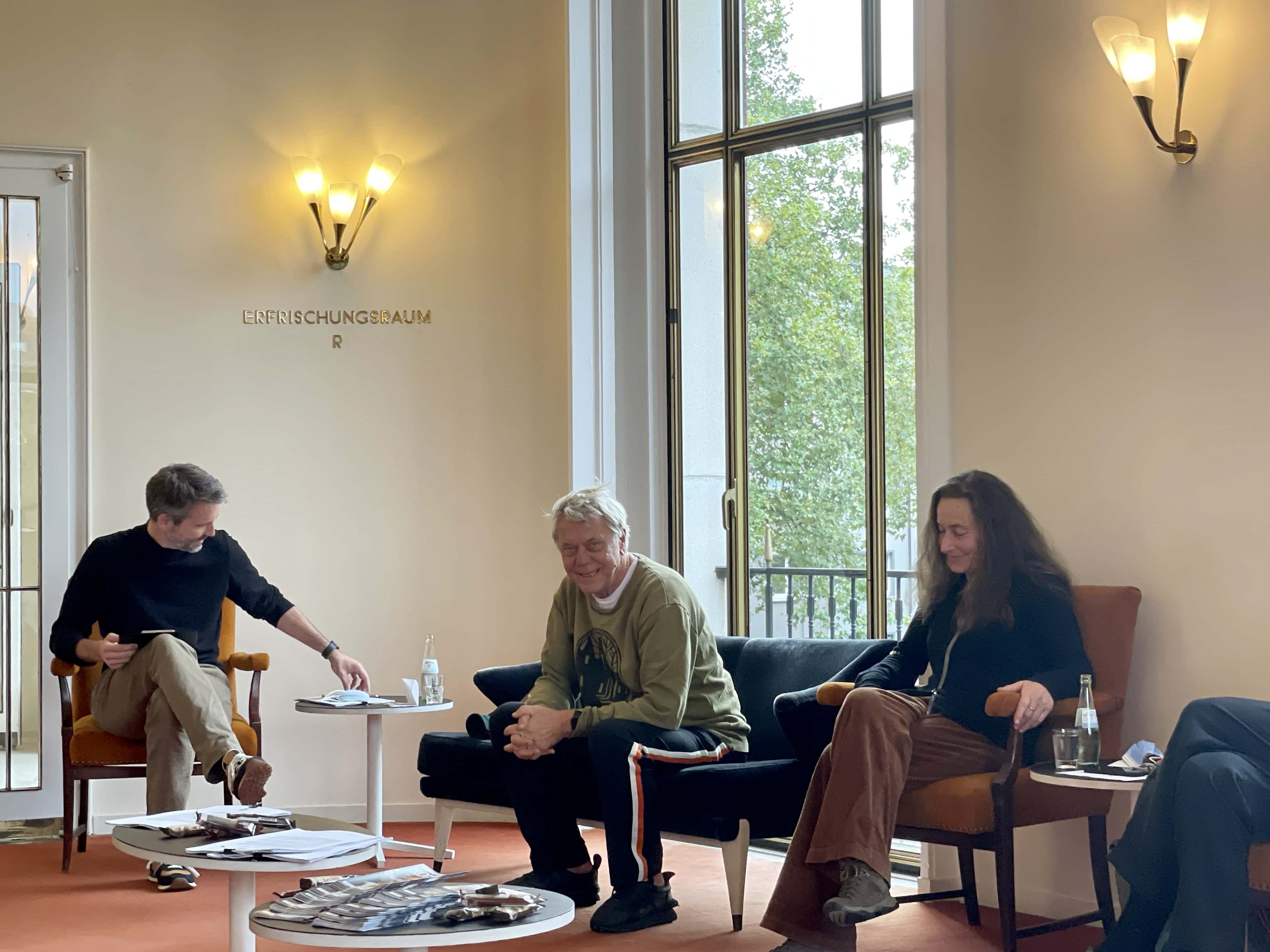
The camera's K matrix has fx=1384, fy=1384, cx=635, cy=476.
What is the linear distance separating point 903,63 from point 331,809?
3.51 metres

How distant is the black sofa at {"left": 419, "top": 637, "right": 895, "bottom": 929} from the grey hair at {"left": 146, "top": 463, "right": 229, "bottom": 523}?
1.07 meters

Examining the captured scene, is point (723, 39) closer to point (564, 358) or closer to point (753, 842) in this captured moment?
point (564, 358)

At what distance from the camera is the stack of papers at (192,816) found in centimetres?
292

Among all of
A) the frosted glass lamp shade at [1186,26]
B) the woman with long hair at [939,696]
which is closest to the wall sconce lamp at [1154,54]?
the frosted glass lamp shade at [1186,26]

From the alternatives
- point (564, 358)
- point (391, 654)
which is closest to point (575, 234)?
point (564, 358)

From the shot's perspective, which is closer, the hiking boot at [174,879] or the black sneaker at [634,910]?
the black sneaker at [634,910]

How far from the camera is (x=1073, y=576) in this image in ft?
12.9

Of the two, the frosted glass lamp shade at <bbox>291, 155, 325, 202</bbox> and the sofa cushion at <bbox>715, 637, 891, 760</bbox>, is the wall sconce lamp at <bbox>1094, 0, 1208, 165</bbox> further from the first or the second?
the frosted glass lamp shade at <bbox>291, 155, 325, 202</bbox>

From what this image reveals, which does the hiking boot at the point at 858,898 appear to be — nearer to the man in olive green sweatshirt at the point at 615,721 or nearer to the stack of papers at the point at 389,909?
the man in olive green sweatshirt at the point at 615,721

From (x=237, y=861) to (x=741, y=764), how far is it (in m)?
1.64

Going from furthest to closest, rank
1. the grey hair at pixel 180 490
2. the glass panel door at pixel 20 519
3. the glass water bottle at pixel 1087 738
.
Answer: the glass panel door at pixel 20 519
the grey hair at pixel 180 490
the glass water bottle at pixel 1087 738

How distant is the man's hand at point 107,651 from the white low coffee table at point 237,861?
5.10ft

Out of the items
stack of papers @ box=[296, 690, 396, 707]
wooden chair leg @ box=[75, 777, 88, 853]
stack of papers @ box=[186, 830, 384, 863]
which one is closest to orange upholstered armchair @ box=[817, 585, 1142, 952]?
stack of papers @ box=[186, 830, 384, 863]

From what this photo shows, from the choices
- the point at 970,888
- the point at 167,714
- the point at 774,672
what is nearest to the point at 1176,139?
the point at 774,672
